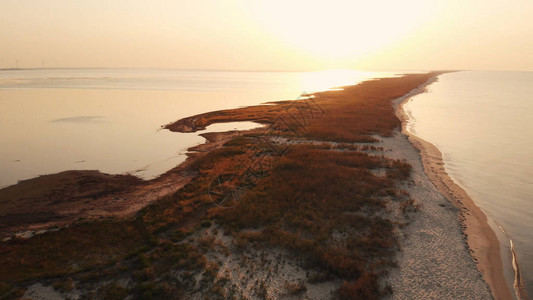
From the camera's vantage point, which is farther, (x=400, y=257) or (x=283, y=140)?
(x=283, y=140)

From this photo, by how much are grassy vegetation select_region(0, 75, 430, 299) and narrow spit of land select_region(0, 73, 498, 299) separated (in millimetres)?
66

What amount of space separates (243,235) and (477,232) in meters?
13.3

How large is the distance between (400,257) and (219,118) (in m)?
46.5

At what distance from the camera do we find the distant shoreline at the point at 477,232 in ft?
38.9

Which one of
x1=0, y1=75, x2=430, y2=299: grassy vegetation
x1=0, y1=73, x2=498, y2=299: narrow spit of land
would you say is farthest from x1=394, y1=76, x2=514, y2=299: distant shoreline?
x1=0, y1=75, x2=430, y2=299: grassy vegetation

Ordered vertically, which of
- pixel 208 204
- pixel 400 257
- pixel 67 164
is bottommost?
pixel 400 257

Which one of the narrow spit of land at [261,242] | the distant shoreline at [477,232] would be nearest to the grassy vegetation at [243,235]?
the narrow spit of land at [261,242]

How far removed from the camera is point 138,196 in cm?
2073

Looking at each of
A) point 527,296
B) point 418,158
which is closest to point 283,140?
point 418,158

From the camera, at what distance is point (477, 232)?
15508 millimetres

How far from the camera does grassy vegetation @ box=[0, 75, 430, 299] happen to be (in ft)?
38.4

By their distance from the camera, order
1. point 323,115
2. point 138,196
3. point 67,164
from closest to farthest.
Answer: point 138,196, point 67,164, point 323,115

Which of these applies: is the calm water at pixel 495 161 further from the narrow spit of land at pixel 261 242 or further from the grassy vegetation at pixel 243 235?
the grassy vegetation at pixel 243 235

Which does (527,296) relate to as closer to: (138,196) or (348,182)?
(348,182)
